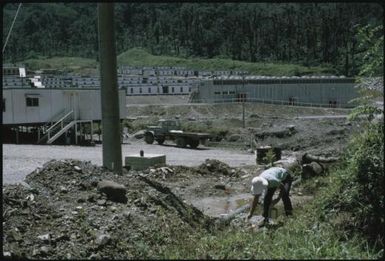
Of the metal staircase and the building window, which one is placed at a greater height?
the building window

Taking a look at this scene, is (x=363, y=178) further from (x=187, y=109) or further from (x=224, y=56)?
(x=224, y=56)

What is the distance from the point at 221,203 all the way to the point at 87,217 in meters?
7.10

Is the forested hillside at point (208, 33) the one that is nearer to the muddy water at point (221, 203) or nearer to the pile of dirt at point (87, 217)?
the muddy water at point (221, 203)

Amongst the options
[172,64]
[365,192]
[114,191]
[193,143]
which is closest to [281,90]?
[193,143]

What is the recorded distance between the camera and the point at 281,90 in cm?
8050

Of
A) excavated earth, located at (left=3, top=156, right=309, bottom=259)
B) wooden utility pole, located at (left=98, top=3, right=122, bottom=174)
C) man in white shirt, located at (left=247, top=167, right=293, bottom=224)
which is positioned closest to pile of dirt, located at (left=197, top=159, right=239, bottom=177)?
excavated earth, located at (left=3, top=156, right=309, bottom=259)

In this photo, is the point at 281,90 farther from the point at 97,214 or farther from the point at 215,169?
the point at 97,214

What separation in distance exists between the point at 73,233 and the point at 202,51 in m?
149

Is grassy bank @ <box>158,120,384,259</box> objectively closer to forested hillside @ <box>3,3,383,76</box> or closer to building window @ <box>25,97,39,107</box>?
building window @ <box>25,97,39,107</box>

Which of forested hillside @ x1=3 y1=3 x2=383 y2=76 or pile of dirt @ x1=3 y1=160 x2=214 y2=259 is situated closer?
pile of dirt @ x1=3 y1=160 x2=214 y2=259

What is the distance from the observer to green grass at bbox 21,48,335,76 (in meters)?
117

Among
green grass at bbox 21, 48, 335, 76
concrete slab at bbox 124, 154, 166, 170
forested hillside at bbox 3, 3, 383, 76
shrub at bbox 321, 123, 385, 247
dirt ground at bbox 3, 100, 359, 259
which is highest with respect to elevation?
forested hillside at bbox 3, 3, 383, 76

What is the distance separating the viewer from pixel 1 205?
8.12 metres

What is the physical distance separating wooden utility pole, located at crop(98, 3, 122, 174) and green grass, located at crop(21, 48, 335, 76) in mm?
102164
